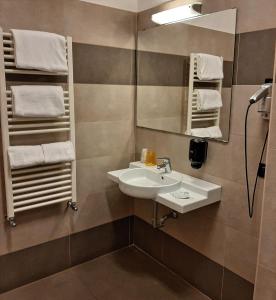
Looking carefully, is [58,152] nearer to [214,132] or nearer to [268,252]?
[214,132]

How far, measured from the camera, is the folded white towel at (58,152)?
195 cm

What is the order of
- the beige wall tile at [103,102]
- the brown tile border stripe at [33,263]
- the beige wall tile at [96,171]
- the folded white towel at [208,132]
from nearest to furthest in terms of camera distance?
the folded white towel at [208,132]
the brown tile border stripe at [33,263]
the beige wall tile at [103,102]
the beige wall tile at [96,171]

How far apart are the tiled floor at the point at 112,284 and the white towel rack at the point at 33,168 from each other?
1.88 feet

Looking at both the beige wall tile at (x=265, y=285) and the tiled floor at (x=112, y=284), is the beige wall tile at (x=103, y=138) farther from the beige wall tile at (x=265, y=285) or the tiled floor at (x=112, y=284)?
the beige wall tile at (x=265, y=285)

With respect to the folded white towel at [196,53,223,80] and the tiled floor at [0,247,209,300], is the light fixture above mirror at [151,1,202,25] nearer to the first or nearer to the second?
the folded white towel at [196,53,223,80]

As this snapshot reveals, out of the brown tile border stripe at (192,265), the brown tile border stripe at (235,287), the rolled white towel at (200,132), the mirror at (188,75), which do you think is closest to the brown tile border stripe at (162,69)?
the mirror at (188,75)

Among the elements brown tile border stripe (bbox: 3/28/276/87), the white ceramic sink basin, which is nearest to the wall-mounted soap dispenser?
the white ceramic sink basin

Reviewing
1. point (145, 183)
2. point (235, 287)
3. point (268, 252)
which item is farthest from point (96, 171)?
point (268, 252)

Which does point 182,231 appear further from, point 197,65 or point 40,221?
point 197,65

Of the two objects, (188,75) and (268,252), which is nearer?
(268,252)

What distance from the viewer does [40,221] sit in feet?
7.04

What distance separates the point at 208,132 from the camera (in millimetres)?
1920

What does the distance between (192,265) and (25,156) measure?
4.70ft

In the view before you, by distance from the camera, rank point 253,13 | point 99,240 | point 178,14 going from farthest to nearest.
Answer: point 99,240 < point 178,14 < point 253,13
